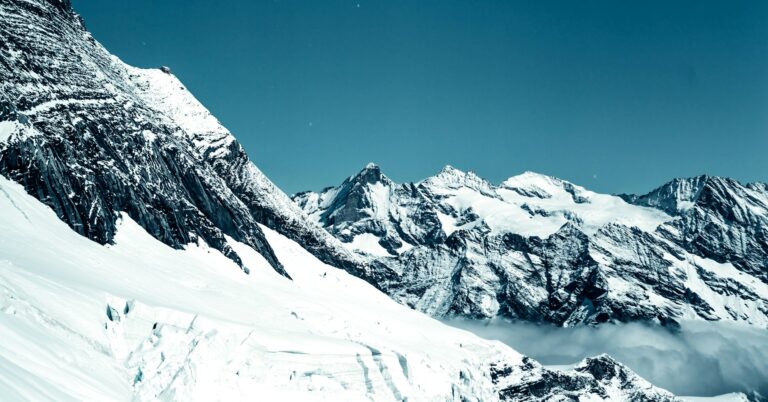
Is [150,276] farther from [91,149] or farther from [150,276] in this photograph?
[91,149]

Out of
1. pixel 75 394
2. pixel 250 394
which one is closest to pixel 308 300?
pixel 250 394

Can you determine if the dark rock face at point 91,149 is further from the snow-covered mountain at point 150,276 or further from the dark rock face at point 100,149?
the snow-covered mountain at point 150,276

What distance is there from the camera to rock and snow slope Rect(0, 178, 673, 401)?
128 feet

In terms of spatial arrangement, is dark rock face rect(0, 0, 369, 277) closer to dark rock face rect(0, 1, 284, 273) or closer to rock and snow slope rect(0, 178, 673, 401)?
dark rock face rect(0, 1, 284, 273)

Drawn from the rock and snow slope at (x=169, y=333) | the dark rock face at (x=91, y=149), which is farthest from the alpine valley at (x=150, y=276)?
the dark rock face at (x=91, y=149)

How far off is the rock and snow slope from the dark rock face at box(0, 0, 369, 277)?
3.91 metres

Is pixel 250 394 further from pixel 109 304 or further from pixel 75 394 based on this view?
pixel 75 394

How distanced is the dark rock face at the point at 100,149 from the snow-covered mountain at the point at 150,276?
0.36 metres

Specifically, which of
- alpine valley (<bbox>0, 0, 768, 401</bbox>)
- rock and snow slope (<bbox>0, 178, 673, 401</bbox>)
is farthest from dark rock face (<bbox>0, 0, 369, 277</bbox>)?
rock and snow slope (<bbox>0, 178, 673, 401</bbox>)

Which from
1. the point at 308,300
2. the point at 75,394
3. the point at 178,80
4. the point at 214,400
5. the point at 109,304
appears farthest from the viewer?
the point at 178,80

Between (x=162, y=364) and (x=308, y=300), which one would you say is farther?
(x=308, y=300)

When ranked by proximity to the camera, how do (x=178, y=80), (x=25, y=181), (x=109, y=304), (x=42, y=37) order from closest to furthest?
(x=109, y=304) < (x=25, y=181) < (x=42, y=37) < (x=178, y=80)

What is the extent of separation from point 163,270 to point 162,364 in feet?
122

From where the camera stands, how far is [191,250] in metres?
104
